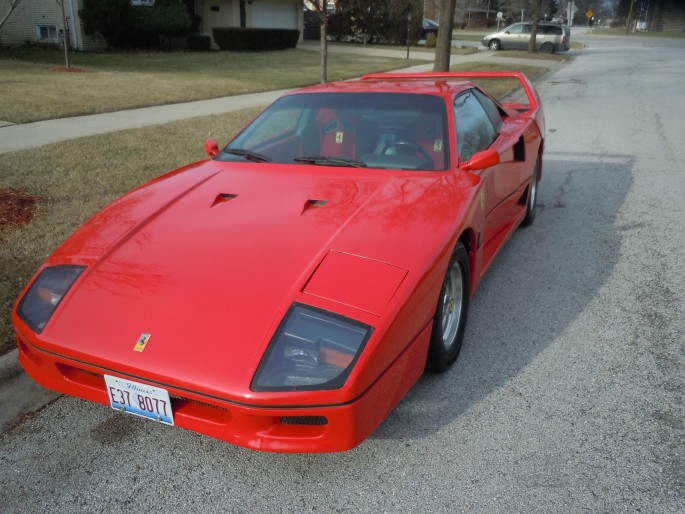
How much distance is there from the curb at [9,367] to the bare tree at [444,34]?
510 inches

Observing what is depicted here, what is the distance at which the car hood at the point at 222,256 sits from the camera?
224 centimetres

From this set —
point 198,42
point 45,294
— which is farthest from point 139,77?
point 45,294

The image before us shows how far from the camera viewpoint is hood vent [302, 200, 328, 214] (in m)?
2.96

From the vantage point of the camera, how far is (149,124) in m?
9.20

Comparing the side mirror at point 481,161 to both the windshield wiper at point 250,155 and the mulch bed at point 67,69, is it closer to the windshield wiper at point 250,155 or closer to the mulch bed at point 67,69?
the windshield wiper at point 250,155

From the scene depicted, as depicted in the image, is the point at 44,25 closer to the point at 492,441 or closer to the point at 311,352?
the point at 311,352

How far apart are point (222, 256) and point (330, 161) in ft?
3.64

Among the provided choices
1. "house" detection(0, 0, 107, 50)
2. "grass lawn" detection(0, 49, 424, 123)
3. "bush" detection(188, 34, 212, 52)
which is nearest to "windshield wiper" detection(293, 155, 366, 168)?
"grass lawn" detection(0, 49, 424, 123)

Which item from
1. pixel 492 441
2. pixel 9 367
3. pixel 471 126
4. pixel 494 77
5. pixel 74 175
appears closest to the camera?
pixel 492 441

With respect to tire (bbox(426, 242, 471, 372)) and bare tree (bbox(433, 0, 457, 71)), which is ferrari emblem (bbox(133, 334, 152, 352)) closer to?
tire (bbox(426, 242, 471, 372))

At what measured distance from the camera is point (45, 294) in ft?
8.69

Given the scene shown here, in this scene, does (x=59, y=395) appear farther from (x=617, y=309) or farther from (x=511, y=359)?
(x=617, y=309)

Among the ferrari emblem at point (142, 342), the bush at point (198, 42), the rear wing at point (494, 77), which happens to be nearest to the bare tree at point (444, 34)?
the rear wing at point (494, 77)

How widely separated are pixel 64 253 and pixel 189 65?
17047 millimetres
